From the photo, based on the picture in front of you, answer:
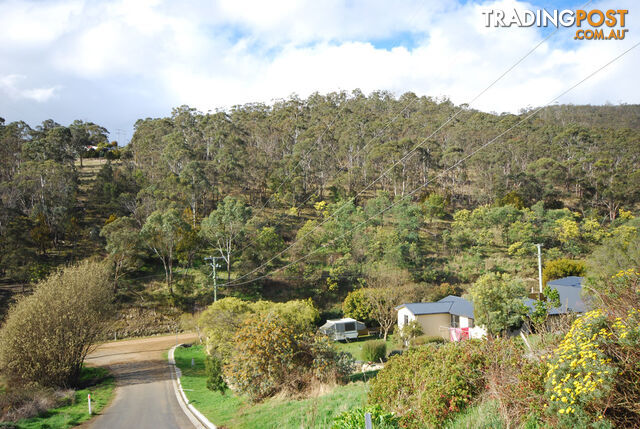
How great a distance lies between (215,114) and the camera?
242 ft

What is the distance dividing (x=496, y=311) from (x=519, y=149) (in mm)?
50902

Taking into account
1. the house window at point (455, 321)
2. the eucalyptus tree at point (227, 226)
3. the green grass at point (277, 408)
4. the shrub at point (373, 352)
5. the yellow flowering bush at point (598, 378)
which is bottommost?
the house window at point (455, 321)

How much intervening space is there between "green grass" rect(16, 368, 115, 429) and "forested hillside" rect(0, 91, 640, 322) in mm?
10584

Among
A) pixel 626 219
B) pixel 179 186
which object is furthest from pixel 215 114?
pixel 626 219

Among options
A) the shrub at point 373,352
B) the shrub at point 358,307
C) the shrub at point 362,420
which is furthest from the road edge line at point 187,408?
the shrub at point 358,307

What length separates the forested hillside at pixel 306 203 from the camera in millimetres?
38844

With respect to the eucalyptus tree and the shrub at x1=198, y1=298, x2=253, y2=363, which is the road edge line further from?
the eucalyptus tree

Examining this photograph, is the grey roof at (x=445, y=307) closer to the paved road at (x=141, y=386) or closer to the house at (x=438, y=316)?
the house at (x=438, y=316)

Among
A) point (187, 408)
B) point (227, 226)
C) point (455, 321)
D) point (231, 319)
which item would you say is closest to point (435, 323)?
point (455, 321)

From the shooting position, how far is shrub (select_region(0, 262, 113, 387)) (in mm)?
18391

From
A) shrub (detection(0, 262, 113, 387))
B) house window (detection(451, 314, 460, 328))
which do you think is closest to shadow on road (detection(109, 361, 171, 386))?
shrub (detection(0, 262, 113, 387))

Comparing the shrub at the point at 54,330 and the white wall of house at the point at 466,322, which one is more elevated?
the shrub at the point at 54,330

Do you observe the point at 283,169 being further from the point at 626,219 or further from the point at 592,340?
the point at 592,340

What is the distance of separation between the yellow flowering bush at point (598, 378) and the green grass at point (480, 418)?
86cm
